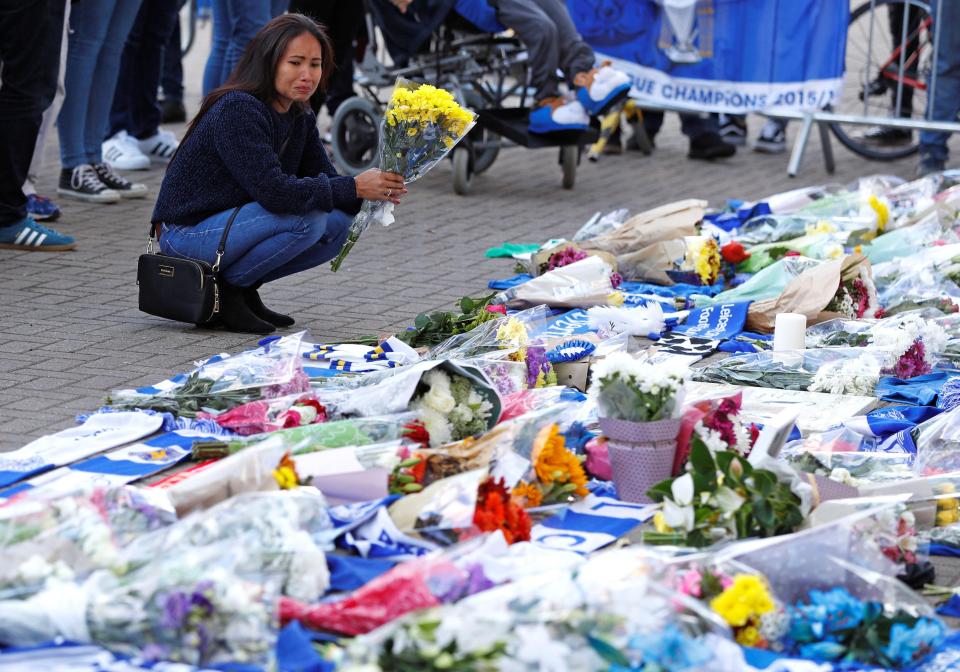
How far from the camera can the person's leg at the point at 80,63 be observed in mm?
7305

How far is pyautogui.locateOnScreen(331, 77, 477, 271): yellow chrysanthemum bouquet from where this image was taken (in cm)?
536

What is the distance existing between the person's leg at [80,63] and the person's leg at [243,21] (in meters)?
0.96

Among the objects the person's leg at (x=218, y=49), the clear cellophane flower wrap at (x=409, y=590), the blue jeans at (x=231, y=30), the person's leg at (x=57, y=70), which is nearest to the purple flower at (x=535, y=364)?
the clear cellophane flower wrap at (x=409, y=590)

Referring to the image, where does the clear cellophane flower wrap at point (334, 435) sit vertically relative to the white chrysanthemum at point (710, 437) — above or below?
below

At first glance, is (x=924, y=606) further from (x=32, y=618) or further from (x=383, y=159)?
(x=383, y=159)

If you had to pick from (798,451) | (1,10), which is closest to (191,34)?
(1,10)

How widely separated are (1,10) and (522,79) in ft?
12.5

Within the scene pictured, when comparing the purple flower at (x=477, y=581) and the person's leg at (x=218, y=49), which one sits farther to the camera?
the person's leg at (x=218, y=49)

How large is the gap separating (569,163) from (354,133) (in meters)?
1.28

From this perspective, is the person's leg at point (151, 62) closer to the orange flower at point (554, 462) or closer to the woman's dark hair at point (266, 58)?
the woman's dark hair at point (266, 58)

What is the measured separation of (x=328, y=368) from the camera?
509 centimetres

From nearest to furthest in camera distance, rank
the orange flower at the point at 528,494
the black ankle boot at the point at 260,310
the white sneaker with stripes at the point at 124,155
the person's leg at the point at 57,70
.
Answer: the orange flower at the point at 528,494 → the black ankle boot at the point at 260,310 → the person's leg at the point at 57,70 → the white sneaker with stripes at the point at 124,155

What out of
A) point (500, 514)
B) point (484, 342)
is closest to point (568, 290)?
point (484, 342)

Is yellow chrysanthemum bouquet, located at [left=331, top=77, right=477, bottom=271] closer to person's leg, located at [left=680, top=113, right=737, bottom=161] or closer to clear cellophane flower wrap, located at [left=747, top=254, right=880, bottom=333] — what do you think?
clear cellophane flower wrap, located at [left=747, top=254, right=880, bottom=333]
